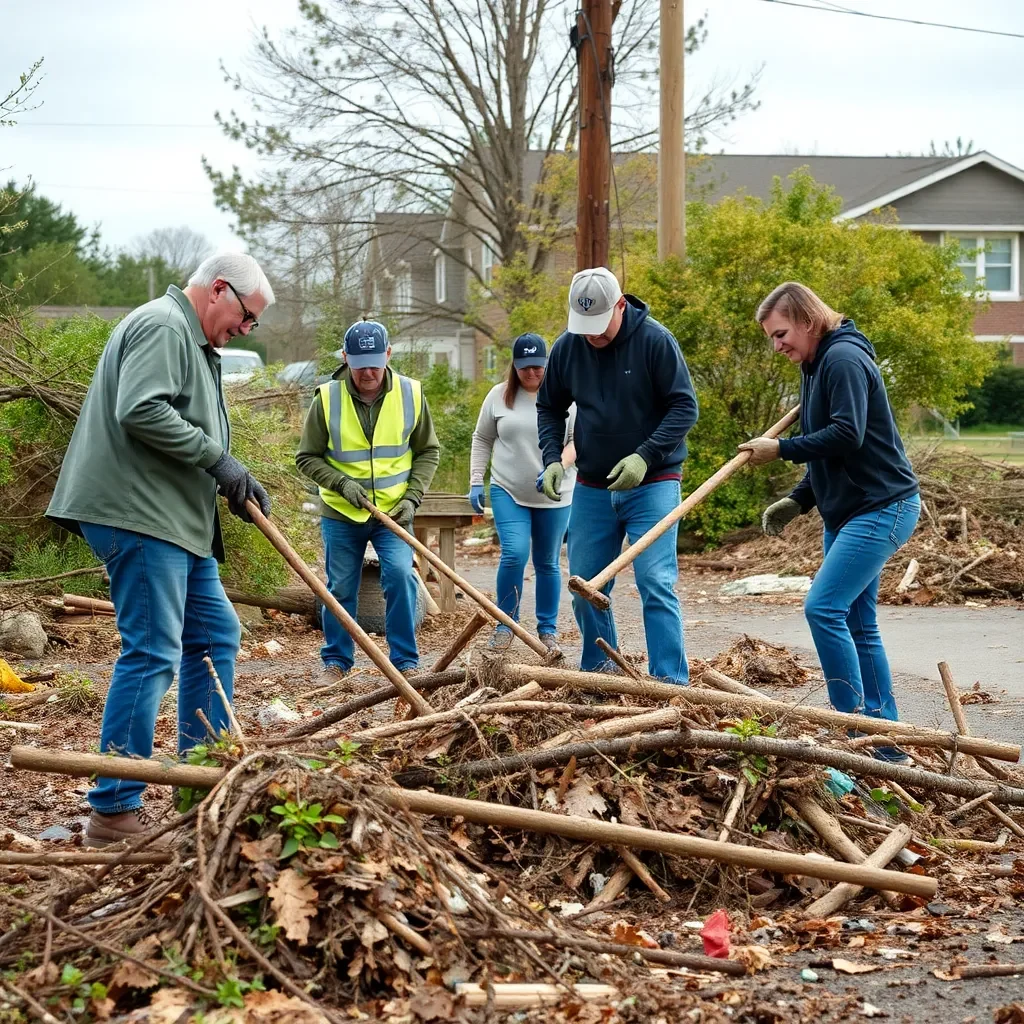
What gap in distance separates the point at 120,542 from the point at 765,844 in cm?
234

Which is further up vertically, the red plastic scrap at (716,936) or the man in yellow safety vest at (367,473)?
the man in yellow safety vest at (367,473)

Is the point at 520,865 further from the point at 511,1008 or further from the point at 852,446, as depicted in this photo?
the point at 852,446

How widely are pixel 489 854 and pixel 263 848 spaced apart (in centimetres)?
107

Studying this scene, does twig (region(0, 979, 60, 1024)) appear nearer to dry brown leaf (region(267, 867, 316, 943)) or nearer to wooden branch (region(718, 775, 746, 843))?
dry brown leaf (region(267, 867, 316, 943))

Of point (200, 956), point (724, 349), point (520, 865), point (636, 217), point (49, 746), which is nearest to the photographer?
point (200, 956)

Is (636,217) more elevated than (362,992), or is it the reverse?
(636,217)

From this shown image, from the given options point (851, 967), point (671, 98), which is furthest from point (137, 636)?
point (671, 98)

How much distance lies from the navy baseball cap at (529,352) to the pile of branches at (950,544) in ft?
16.6

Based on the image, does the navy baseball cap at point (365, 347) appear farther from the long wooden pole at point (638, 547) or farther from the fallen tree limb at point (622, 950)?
the fallen tree limb at point (622, 950)

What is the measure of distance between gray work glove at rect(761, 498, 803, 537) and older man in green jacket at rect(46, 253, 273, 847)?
274 cm

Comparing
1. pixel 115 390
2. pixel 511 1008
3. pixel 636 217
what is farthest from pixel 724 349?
pixel 636 217

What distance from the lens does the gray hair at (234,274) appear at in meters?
4.79

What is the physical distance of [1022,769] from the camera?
5578 mm

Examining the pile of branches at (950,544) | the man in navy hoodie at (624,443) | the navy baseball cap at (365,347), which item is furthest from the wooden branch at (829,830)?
the pile of branches at (950,544)
